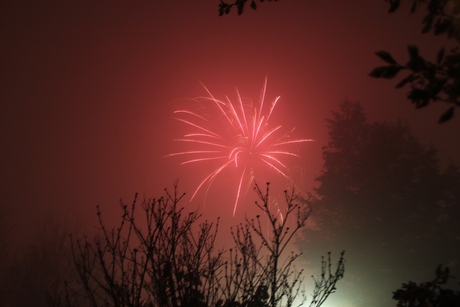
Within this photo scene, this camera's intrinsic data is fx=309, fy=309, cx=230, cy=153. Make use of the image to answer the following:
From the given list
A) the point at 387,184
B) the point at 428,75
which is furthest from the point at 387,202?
the point at 428,75

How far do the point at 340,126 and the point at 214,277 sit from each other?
19.5 m

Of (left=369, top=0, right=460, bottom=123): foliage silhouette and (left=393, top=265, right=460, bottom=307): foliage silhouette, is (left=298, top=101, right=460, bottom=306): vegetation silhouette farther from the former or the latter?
(left=369, top=0, right=460, bottom=123): foliage silhouette

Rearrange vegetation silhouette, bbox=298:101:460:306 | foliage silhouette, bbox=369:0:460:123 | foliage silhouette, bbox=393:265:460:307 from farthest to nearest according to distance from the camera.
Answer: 1. vegetation silhouette, bbox=298:101:460:306
2. foliage silhouette, bbox=393:265:460:307
3. foliage silhouette, bbox=369:0:460:123

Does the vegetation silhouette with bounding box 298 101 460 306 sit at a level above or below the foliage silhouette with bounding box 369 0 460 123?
above

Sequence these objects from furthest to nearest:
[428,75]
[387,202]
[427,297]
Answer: [387,202] → [427,297] → [428,75]

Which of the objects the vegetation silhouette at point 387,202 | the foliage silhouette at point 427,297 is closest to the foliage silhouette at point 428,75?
the foliage silhouette at point 427,297

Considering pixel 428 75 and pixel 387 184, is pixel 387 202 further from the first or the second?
pixel 428 75

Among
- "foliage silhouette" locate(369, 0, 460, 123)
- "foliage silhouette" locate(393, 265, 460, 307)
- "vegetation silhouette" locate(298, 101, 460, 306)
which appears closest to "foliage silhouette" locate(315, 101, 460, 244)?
"vegetation silhouette" locate(298, 101, 460, 306)

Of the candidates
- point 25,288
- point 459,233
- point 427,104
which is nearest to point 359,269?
point 459,233

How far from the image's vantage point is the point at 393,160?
1922 cm

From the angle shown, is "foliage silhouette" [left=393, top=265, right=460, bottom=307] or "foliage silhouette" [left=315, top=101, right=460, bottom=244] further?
"foliage silhouette" [left=315, top=101, right=460, bottom=244]

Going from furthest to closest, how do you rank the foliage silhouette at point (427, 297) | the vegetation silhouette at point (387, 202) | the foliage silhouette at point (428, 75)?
1. the vegetation silhouette at point (387, 202)
2. the foliage silhouette at point (427, 297)
3. the foliage silhouette at point (428, 75)

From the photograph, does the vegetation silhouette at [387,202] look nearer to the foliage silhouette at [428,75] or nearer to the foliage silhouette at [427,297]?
the foliage silhouette at [427,297]

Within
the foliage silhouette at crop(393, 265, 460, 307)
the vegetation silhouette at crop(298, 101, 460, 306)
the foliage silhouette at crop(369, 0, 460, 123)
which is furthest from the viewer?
the vegetation silhouette at crop(298, 101, 460, 306)
